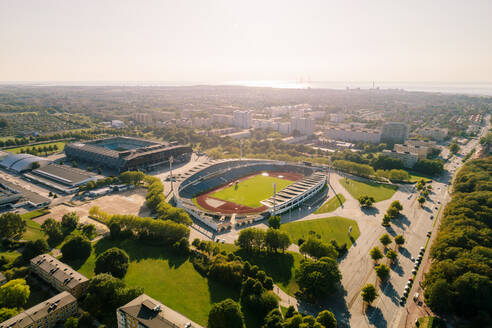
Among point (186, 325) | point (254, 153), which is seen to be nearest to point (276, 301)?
point (186, 325)

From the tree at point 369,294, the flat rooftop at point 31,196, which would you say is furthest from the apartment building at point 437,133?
the flat rooftop at point 31,196

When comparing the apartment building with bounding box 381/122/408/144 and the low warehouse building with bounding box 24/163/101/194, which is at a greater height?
the apartment building with bounding box 381/122/408/144

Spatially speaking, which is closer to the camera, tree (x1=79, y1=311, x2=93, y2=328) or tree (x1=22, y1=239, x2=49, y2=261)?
tree (x1=79, y1=311, x2=93, y2=328)

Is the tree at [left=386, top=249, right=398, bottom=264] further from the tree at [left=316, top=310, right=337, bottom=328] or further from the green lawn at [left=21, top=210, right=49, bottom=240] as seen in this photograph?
the green lawn at [left=21, top=210, right=49, bottom=240]

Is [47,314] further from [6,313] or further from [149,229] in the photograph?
[149,229]

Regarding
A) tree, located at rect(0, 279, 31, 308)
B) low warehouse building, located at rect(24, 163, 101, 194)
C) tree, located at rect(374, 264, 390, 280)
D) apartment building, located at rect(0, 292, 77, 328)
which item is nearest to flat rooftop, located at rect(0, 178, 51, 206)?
low warehouse building, located at rect(24, 163, 101, 194)

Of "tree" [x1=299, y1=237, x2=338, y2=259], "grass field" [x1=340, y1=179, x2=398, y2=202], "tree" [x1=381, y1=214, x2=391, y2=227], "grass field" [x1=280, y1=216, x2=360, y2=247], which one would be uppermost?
"tree" [x1=299, y1=237, x2=338, y2=259]

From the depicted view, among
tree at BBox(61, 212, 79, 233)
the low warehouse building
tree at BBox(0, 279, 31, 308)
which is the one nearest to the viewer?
tree at BBox(0, 279, 31, 308)

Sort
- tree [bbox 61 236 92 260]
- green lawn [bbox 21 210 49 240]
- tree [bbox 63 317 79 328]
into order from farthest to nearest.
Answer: green lawn [bbox 21 210 49 240]
tree [bbox 61 236 92 260]
tree [bbox 63 317 79 328]
